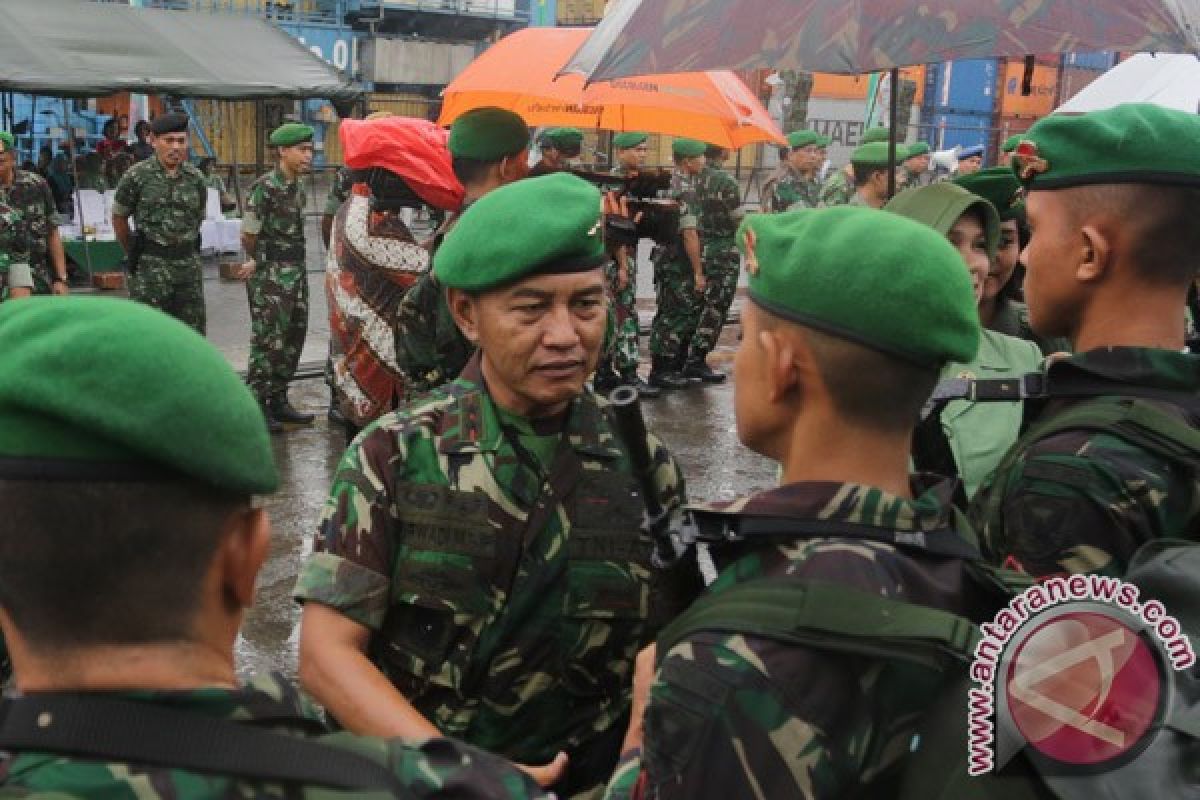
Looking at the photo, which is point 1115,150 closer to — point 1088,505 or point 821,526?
point 1088,505

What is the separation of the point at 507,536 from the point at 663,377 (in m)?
8.71

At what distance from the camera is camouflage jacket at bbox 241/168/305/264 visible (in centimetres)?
940

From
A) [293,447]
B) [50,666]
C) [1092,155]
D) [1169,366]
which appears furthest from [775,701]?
[293,447]

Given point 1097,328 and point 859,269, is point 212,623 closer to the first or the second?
point 859,269

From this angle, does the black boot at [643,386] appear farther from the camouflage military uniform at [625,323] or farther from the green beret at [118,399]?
the green beret at [118,399]

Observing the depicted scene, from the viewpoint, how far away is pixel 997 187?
388 centimetres

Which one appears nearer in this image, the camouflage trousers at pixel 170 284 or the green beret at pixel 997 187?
the green beret at pixel 997 187

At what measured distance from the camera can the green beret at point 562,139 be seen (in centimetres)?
1045

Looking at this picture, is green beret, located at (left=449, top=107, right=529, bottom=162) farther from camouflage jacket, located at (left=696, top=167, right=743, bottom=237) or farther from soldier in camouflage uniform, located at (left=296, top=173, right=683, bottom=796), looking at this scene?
camouflage jacket, located at (left=696, top=167, right=743, bottom=237)

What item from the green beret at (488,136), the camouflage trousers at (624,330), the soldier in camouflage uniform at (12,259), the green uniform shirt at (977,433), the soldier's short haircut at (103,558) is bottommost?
the camouflage trousers at (624,330)

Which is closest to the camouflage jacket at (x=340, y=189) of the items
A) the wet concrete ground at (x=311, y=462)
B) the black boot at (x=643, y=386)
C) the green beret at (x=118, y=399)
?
the wet concrete ground at (x=311, y=462)

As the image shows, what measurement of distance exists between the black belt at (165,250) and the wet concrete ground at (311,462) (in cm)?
138

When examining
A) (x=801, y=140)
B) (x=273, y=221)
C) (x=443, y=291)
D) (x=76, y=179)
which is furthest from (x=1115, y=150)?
(x=76, y=179)

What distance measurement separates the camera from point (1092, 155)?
232 cm
